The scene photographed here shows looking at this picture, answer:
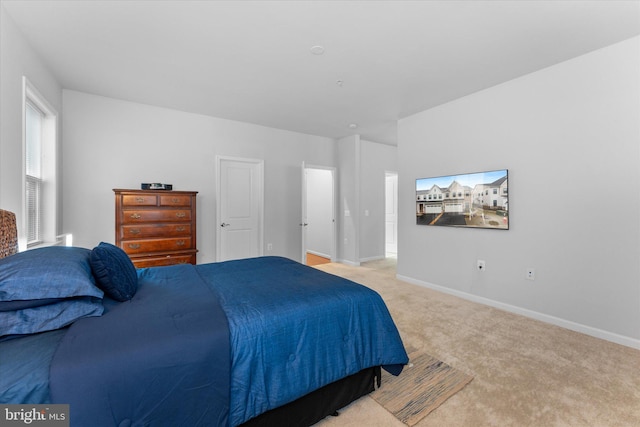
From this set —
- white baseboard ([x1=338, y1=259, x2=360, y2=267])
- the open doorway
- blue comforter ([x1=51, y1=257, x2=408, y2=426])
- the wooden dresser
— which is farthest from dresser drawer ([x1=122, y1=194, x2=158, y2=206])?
white baseboard ([x1=338, y1=259, x2=360, y2=267])

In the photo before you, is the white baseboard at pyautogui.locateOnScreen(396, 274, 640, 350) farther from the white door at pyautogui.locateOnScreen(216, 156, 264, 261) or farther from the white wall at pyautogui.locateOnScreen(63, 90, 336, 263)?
the white door at pyautogui.locateOnScreen(216, 156, 264, 261)

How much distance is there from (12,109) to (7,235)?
3.44ft

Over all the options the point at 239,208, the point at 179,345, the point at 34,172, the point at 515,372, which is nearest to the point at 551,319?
the point at 515,372

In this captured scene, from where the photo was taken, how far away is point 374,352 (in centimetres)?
173

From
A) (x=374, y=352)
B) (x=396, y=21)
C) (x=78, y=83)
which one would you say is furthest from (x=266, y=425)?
(x=78, y=83)

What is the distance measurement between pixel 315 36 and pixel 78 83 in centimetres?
297

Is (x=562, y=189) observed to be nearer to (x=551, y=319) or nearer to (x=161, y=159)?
(x=551, y=319)

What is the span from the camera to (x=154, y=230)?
3527mm

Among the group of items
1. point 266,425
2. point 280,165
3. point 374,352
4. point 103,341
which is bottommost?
point 266,425

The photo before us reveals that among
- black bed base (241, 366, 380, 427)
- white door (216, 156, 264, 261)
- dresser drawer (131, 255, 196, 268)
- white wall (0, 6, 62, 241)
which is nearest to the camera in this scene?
black bed base (241, 366, 380, 427)

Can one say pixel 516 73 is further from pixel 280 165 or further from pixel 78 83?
pixel 78 83

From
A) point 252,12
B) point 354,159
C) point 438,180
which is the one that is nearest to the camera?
point 252,12

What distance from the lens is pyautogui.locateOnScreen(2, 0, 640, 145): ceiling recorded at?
2105mm

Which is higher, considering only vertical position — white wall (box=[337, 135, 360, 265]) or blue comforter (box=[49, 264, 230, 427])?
white wall (box=[337, 135, 360, 265])
